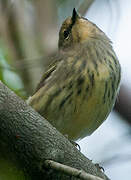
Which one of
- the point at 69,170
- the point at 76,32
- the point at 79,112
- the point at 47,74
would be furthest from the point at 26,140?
the point at 76,32

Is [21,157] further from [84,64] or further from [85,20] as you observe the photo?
[85,20]

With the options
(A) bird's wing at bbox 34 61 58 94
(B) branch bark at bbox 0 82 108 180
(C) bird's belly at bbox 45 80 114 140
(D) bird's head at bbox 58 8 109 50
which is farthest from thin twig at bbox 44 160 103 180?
(D) bird's head at bbox 58 8 109 50

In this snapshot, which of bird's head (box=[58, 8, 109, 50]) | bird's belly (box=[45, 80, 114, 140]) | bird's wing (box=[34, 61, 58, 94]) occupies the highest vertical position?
bird's head (box=[58, 8, 109, 50])

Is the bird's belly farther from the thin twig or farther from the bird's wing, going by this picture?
the thin twig

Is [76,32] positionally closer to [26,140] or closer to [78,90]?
[78,90]

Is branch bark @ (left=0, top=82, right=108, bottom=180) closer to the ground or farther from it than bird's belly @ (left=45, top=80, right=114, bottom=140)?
farther from it
